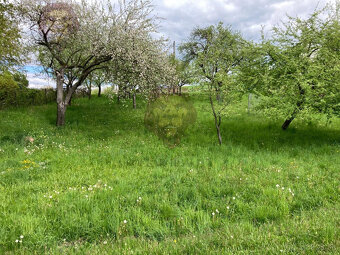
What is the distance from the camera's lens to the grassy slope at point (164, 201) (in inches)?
137

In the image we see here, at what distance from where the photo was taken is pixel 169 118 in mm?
14023

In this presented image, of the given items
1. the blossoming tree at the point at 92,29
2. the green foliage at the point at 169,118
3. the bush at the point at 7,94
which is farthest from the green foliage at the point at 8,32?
the green foliage at the point at 169,118

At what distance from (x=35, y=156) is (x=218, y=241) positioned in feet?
28.5

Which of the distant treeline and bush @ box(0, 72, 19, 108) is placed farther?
the distant treeline

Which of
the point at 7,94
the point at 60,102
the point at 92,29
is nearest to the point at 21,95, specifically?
the point at 7,94

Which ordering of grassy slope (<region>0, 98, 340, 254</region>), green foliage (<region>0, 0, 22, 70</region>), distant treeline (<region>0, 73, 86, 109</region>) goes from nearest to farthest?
grassy slope (<region>0, 98, 340, 254</region>), green foliage (<region>0, 0, 22, 70</region>), distant treeline (<region>0, 73, 86, 109</region>)

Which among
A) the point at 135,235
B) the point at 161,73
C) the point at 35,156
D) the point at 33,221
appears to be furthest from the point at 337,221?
the point at 161,73

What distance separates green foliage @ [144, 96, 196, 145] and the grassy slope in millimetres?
2679

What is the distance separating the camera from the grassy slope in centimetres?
348

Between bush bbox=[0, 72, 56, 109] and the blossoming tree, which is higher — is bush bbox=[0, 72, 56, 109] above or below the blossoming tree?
below

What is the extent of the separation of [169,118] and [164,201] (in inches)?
370

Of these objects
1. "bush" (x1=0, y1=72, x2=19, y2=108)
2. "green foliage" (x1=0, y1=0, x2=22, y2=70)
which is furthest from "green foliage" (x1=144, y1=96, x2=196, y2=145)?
"bush" (x1=0, y1=72, x2=19, y2=108)

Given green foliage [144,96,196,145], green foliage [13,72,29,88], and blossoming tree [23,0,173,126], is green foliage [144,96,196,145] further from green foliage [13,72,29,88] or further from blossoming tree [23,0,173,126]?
green foliage [13,72,29,88]

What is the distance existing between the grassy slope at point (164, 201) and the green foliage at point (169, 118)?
8.79 feet
